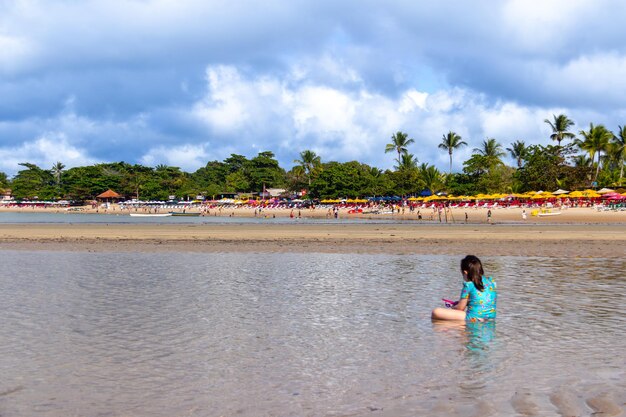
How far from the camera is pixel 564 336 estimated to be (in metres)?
9.66

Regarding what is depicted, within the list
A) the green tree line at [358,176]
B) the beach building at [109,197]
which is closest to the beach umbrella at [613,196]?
the green tree line at [358,176]

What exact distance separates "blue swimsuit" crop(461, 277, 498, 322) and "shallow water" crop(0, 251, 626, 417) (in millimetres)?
277

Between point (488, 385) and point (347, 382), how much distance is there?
1695mm

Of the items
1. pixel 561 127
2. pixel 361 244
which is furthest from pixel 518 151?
pixel 361 244

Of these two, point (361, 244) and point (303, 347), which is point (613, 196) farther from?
point (303, 347)

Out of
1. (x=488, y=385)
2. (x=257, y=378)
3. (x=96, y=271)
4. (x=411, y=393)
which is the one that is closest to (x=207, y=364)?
(x=257, y=378)

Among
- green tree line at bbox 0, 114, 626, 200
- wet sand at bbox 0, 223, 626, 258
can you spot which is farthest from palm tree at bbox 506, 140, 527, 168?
wet sand at bbox 0, 223, 626, 258

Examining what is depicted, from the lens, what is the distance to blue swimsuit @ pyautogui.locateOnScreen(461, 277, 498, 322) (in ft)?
34.7

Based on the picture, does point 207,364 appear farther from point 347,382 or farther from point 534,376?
point 534,376

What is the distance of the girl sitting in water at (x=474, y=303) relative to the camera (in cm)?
1055

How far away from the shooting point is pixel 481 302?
10.6 metres

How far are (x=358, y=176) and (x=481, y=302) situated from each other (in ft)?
338

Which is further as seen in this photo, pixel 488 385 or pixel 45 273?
pixel 45 273

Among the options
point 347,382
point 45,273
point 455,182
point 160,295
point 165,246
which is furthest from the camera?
point 455,182
